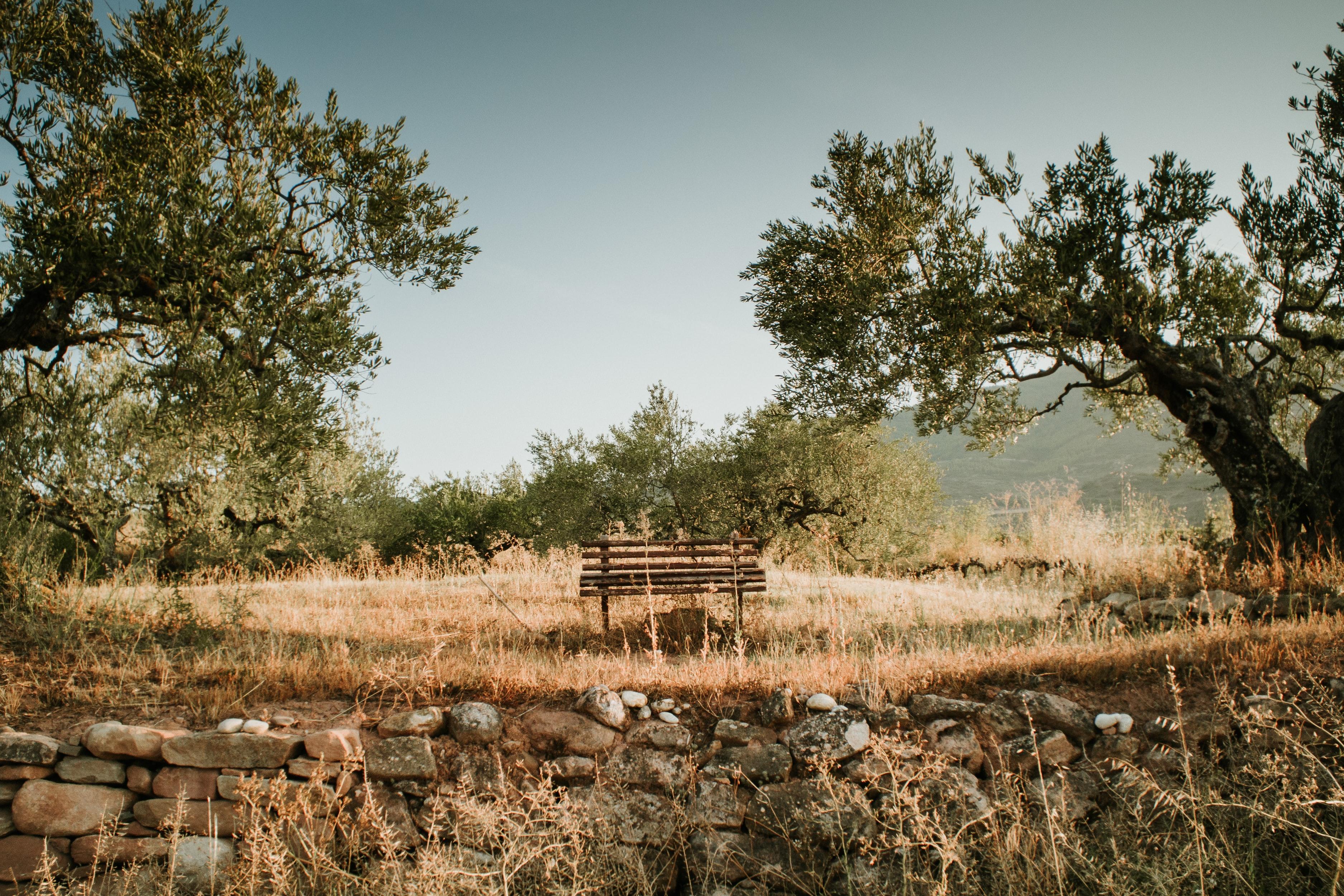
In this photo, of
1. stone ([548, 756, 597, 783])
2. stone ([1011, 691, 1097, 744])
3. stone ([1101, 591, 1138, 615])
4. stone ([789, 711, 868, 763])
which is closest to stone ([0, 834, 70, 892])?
stone ([548, 756, 597, 783])

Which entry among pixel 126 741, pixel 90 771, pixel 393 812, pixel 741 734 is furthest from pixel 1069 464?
pixel 90 771

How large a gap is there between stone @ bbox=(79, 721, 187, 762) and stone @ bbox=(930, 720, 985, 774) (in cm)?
513

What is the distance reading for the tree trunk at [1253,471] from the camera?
26.6 feet

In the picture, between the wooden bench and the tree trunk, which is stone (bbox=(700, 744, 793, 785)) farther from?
the tree trunk

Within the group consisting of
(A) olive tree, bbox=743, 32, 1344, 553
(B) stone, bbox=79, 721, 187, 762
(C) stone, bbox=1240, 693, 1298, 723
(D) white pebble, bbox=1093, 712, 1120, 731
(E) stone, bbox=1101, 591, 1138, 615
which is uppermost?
(A) olive tree, bbox=743, 32, 1344, 553

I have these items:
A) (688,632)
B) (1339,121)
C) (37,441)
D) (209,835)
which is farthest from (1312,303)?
(37,441)

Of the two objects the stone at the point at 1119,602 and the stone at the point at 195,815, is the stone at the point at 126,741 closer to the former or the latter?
the stone at the point at 195,815

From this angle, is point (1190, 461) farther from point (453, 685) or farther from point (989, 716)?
point (453, 685)

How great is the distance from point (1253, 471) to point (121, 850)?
→ 475 inches

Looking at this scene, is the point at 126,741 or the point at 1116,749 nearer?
the point at 126,741

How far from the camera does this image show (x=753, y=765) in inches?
179

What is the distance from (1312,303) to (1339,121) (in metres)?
2.17

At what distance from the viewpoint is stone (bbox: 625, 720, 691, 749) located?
4699mm

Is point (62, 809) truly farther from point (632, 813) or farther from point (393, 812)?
point (632, 813)
